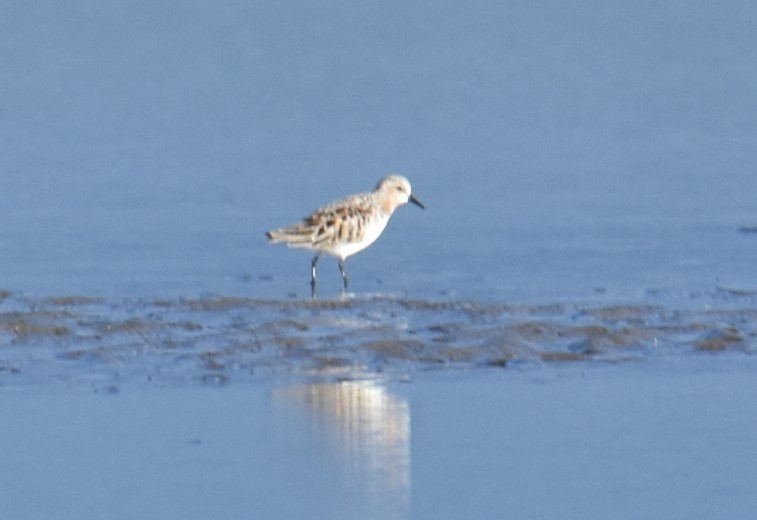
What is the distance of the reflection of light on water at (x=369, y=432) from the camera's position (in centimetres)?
570

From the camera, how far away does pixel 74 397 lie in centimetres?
697

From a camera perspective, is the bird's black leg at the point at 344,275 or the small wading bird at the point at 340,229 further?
the small wading bird at the point at 340,229

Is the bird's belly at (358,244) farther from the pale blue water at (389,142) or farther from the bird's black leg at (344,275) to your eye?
the pale blue water at (389,142)

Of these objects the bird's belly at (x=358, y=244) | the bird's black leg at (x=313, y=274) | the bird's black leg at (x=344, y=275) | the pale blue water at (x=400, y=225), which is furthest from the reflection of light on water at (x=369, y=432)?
the bird's belly at (x=358, y=244)

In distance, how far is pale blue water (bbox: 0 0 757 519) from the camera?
627cm

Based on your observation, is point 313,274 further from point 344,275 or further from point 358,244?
point 358,244

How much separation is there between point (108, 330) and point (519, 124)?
6605mm

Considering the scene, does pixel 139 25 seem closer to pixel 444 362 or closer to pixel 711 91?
pixel 711 91

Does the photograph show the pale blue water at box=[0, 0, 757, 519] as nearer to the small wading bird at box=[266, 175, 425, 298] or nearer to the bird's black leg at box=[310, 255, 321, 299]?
the bird's black leg at box=[310, 255, 321, 299]

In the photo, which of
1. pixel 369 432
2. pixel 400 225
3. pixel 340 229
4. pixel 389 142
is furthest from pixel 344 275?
pixel 389 142

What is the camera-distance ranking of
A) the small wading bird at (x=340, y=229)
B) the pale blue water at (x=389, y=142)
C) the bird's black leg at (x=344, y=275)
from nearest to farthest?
the bird's black leg at (x=344, y=275), the small wading bird at (x=340, y=229), the pale blue water at (x=389, y=142)

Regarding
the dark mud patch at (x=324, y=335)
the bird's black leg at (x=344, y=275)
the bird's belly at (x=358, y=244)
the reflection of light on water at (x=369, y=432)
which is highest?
the bird's belly at (x=358, y=244)

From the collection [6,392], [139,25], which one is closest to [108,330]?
[6,392]

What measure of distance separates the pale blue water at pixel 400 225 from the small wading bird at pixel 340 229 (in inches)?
7.2
